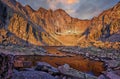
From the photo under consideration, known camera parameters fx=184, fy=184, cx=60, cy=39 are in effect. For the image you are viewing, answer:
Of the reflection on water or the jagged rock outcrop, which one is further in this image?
the reflection on water

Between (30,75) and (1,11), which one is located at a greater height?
(1,11)

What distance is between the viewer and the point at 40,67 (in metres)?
26.1

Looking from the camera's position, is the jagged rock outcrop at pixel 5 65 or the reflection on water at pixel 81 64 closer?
the jagged rock outcrop at pixel 5 65

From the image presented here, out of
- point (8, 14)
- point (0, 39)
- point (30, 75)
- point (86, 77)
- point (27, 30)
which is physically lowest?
point (86, 77)

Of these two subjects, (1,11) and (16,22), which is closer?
(1,11)

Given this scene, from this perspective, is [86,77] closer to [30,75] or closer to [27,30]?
[30,75]

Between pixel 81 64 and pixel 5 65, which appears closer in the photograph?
pixel 5 65

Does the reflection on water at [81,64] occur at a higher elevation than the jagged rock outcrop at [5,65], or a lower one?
lower

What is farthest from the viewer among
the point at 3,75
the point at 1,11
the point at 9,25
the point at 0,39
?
the point at 9,25

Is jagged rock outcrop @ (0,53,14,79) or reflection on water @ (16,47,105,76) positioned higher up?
jagged rock outcrop @ (0,53,14,79)

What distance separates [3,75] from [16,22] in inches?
6754

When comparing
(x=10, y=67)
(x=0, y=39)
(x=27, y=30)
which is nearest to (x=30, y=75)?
(x=10, y=67)

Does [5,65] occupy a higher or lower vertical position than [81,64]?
higher

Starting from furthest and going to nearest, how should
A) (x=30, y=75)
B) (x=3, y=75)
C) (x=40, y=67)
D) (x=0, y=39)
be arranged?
1. (x=0, y=39)
2. (x=40, y=67)
3. (x=30, y=75)
4. (x=3, y=75)
